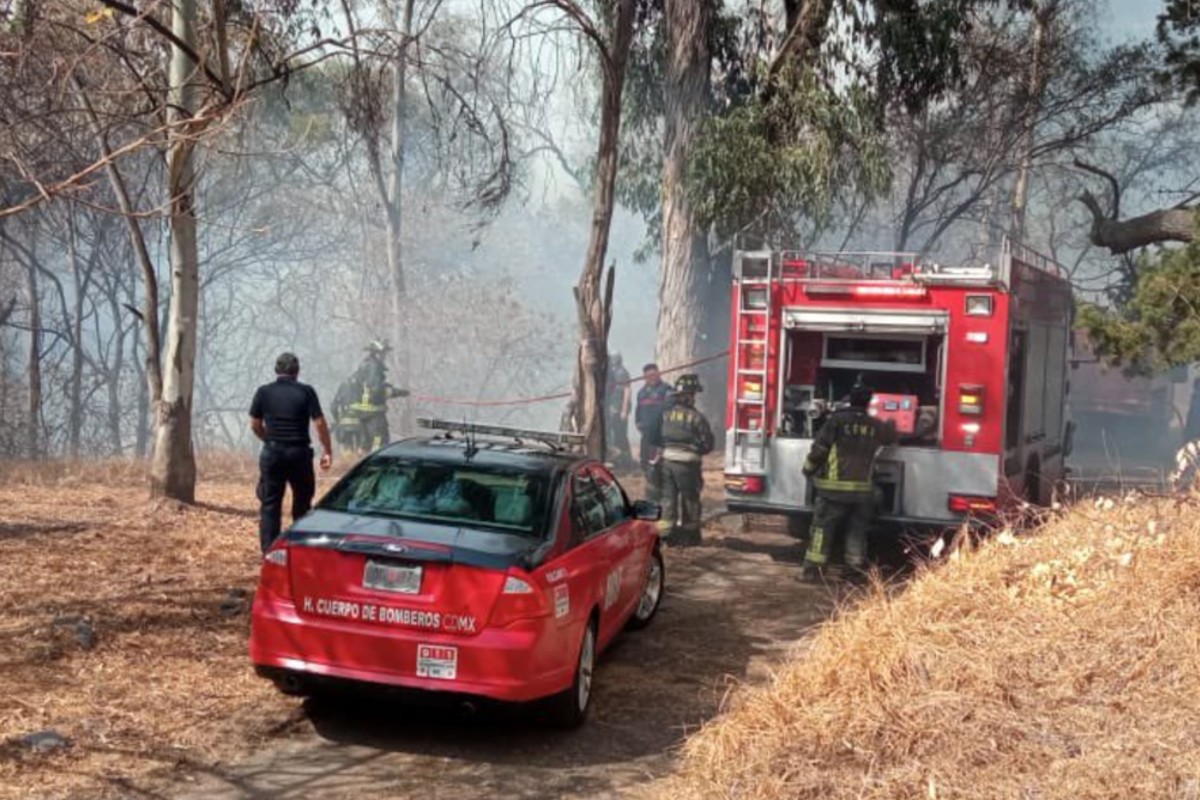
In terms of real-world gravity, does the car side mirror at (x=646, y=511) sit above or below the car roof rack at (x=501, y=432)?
below

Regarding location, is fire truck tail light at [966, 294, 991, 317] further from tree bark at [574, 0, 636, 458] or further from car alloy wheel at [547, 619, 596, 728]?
car alloy wheel at [547, 619, 596, 728]

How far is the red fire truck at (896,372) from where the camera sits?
33.0 ft

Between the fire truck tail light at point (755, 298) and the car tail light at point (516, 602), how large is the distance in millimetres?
5659

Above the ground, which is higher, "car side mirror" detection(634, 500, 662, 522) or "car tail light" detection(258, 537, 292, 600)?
"car side mirror" detection(634, 500, 662, 522)

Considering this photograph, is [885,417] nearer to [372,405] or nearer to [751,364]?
[751,364]

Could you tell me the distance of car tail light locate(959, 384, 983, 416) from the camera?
1003cm

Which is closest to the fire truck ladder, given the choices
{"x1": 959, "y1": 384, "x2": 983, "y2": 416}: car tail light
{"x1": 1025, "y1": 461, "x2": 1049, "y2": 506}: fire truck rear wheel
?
{"x1": 959, "y1": 384, "x2": 983, "y2": 416}: car tail light

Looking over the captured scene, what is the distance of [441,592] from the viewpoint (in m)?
5.50

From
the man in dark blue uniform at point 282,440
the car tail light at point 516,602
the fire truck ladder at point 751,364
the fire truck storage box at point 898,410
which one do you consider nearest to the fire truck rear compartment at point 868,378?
the fire truck storage box at point 898,410

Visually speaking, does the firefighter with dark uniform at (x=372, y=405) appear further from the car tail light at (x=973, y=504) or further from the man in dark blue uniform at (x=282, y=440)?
the car tail light at (x=973, y=504)

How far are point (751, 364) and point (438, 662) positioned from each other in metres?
5.87

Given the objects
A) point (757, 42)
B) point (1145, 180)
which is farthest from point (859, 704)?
point (1145, 180)

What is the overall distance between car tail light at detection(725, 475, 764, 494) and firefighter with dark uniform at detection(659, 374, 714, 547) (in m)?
0.56

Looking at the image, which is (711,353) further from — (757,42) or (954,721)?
(954,721)
